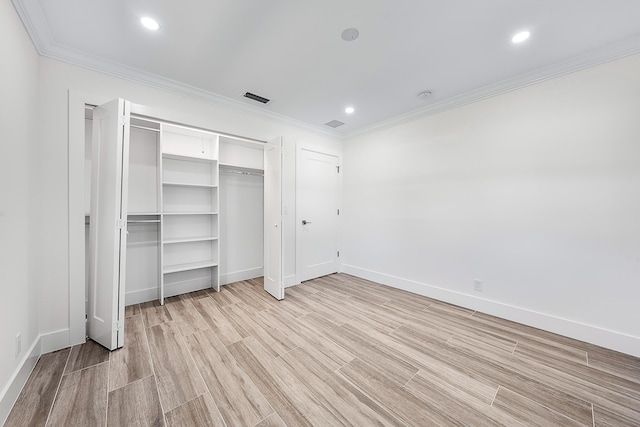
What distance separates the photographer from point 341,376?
181 cm

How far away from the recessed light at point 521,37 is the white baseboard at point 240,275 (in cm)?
445

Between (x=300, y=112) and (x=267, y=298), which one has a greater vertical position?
(x=300, y=112)

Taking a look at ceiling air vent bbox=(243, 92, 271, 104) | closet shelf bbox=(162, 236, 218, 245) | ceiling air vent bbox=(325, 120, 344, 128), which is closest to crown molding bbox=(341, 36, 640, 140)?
ceiling air vent bbox=(325, 120, 344, 128)

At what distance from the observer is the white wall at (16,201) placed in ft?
4.76

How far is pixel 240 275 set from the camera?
4008 mm

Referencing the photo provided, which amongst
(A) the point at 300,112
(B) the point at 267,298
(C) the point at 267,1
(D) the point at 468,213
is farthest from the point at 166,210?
(D) the point at 468,213

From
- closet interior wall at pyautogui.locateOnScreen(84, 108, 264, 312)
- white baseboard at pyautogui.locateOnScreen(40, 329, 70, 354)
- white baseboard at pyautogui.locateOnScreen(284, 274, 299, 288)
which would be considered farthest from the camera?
white baseboard at pyautogui.locateOnScreen(284, 274, 299, 288)

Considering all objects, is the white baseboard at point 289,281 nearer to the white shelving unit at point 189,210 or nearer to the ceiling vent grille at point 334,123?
the white shelving unit at point 189,210

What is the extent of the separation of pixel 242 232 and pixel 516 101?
4.26 m

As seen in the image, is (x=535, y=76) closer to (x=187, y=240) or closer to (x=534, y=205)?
(x=534, y=205)

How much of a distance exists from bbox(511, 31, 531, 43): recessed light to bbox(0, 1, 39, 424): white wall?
12.3 feet

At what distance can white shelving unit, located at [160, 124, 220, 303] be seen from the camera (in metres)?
3.20

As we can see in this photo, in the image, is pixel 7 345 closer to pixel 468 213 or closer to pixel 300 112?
pixel 300 112

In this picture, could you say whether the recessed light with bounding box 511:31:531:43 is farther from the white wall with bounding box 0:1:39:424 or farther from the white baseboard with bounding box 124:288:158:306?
the white baseboard with bounding box 124:288:158:306
